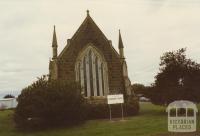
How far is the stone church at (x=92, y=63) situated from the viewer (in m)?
50.9

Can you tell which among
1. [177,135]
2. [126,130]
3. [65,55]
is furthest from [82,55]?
[177,135]

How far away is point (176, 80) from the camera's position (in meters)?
46.2

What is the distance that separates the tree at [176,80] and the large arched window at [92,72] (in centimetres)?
666

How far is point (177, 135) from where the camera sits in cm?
2905

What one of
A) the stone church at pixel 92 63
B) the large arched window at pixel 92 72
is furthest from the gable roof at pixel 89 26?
the large arched window at pixel 92 72

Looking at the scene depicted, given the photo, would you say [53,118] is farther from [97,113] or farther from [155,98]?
[155,98]

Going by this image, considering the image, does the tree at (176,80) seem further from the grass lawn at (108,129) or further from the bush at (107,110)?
the grass lawn at (108,129)

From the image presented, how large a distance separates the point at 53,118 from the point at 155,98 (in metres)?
10.3

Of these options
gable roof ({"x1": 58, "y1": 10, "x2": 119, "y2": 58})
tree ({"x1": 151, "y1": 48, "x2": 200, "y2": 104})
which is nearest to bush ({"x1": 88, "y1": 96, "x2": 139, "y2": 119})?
tree ({"x1": 151, "y1": 48, "x2": 200, "y2": 104})

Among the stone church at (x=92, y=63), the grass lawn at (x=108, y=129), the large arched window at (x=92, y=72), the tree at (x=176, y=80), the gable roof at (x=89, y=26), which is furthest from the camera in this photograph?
the gable roof at (x=89, y=26)

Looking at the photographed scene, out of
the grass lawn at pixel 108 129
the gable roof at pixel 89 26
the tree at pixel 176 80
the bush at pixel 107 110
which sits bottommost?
the grass lawn at pixel 108 129

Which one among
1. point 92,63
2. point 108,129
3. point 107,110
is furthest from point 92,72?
point 108,129

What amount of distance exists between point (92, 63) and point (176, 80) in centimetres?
970

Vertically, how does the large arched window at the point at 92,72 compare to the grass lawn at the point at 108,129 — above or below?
above
